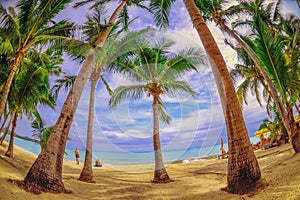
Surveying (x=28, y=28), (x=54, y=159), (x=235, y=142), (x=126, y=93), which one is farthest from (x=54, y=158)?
(x=126, y=93)

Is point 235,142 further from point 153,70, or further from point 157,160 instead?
point 153,70

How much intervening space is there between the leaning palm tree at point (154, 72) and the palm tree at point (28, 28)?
4.25 m

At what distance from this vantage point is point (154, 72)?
38.4 feet

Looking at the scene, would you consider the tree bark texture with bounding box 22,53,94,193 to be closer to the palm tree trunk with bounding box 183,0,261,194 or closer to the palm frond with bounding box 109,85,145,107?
the palm tree trunk with bounding box 183,0,261,194

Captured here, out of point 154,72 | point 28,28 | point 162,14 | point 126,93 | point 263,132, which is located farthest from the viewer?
point 263,132

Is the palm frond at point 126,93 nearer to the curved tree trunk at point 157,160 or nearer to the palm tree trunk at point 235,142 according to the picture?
the curved tree trunk at point 157,160

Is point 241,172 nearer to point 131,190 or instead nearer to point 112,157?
point 131,190

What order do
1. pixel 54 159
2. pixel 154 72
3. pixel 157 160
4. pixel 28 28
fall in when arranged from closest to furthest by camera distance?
pixel 54 159, pixel 28 28, pixel 157 160, pixel 154 72

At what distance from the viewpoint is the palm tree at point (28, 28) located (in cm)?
685

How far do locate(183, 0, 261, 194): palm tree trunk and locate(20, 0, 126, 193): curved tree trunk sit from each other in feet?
12.6

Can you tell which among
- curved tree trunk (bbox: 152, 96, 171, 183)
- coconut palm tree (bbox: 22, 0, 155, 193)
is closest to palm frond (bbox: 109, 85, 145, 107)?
curved tree trunk (bbox: 152, 96, 171, 183)

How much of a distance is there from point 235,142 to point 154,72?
7.55 m

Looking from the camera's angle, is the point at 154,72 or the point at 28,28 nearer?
the point at 28,28

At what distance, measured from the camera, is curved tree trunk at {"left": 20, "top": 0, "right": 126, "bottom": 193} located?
210 inches
